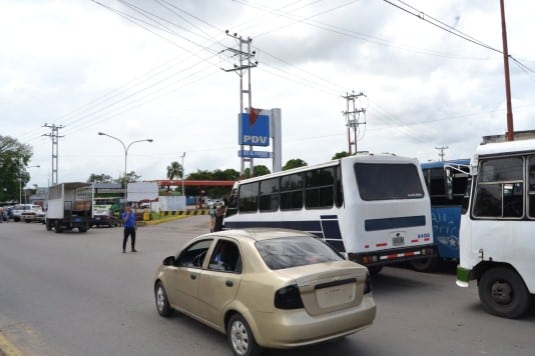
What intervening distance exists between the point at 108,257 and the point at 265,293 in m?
11.8

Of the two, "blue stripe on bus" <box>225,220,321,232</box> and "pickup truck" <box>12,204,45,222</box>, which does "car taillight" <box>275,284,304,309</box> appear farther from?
"pickup truck" <box>12,204,45,222</box>

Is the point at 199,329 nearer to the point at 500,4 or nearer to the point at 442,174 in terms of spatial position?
the point at 442,174

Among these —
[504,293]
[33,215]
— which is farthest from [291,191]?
[33,215]

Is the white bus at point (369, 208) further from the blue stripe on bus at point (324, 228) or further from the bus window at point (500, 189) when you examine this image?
the bus window at point (500, 189)

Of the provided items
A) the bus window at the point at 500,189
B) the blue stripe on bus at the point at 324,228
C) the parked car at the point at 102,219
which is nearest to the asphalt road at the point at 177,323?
the blue stripe on bus at the point at 324,228

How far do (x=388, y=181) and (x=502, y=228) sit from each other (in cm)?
283

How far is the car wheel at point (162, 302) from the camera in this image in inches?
273

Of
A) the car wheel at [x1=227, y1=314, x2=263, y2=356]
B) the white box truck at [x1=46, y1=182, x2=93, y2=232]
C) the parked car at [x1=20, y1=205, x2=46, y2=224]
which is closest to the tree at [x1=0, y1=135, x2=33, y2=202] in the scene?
the parked car at [x1=20, y1=205, x2=46, y2=224]

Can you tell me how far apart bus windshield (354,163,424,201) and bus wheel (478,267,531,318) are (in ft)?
8.45

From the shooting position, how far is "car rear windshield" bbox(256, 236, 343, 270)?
5133mm

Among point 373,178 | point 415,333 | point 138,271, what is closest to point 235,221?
point 138,271

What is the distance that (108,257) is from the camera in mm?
15195

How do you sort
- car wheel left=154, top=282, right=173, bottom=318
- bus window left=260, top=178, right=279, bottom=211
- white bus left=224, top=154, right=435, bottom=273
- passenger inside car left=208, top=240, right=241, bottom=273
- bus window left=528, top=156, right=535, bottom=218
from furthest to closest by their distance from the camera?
bus window left=260, top=178, right=279, bottom=211 < white bus left=224, top=154, right=435, bottom=273 < car wheel left=154, top=282, right=173, bottom=318 < bus window left=528, top=156, right=535, bottom=218 < passenger inside car left=208, top=240, right=241, bottom=273

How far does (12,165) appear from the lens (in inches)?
3738
